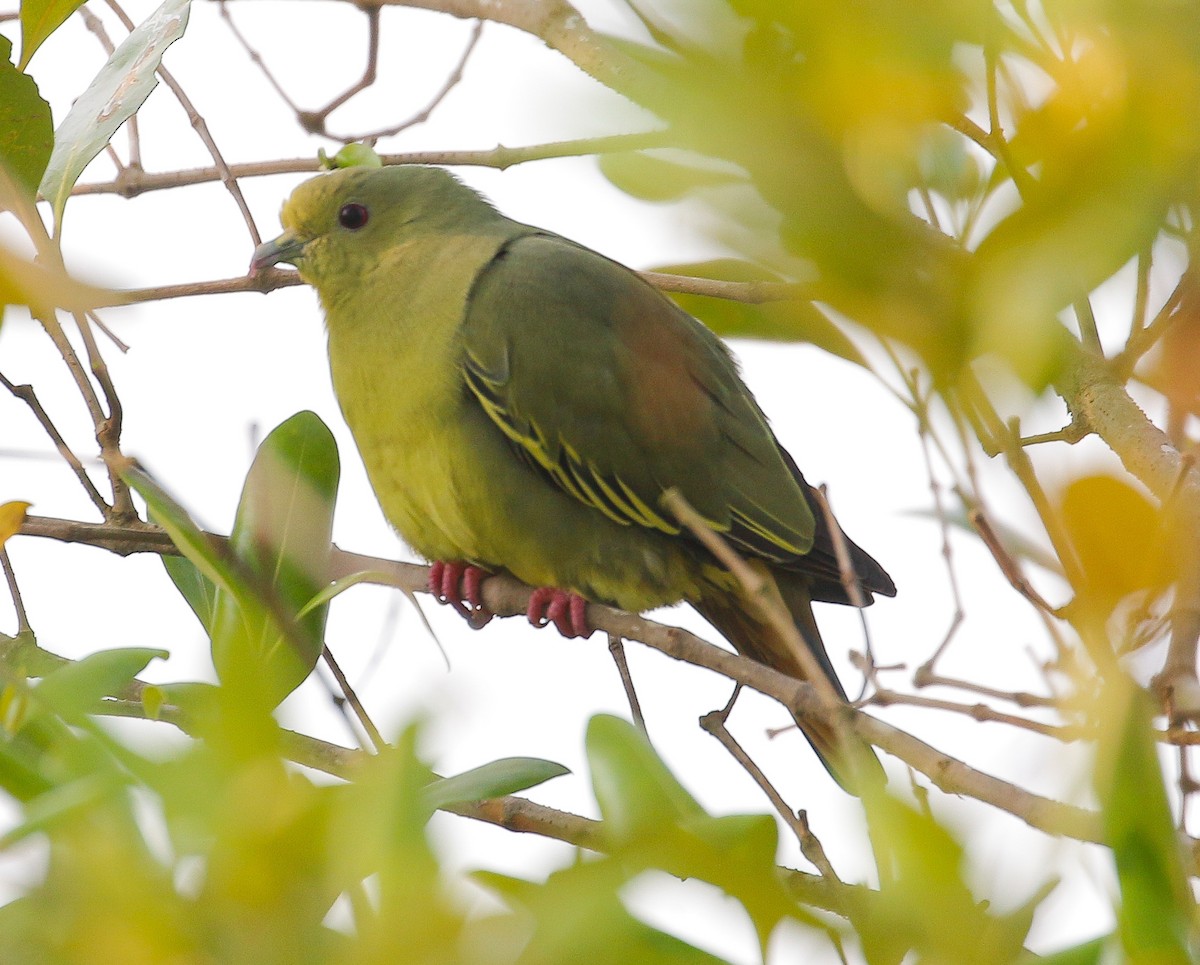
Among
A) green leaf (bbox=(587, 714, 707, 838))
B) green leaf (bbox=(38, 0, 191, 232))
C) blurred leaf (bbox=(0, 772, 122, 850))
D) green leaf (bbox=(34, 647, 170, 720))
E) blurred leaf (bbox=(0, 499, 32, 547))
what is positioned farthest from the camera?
green leaf (bbox=(38, 0, 191, 232))

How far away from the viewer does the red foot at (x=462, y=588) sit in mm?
3031

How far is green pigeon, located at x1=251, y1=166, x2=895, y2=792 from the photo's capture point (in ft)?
9.78

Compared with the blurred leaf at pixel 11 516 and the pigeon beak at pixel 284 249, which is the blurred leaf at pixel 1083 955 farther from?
the pigeon beak at pixel 284 249

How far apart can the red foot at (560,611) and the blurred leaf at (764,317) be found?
2.32ft

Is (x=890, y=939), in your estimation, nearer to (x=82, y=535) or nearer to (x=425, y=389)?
(x=82, y=535)

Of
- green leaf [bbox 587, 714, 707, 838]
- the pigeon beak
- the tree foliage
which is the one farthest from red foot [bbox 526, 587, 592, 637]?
the tree foliage

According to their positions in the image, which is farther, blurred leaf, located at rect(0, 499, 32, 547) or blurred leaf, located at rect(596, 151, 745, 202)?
blurred leaf, located at rect(0, 499, 32, 547)

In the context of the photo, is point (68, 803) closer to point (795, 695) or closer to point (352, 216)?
point (795, 695)

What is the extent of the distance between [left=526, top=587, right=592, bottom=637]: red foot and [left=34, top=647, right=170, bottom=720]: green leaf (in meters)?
1.34

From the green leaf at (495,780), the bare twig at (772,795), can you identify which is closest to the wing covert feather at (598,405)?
the bare twig at (772,795)

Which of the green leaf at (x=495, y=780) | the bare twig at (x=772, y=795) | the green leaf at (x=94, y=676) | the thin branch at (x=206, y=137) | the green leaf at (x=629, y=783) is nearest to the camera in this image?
the green leaf at (x=629, y=783)

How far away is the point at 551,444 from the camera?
2.99 meters

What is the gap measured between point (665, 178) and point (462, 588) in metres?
2.49

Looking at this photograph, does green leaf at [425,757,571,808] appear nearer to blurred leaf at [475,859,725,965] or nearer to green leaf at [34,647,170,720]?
green leaf at [34,647,170,720]
